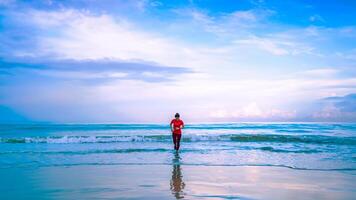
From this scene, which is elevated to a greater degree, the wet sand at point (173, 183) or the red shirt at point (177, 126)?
the red shirt at point (177, 126)

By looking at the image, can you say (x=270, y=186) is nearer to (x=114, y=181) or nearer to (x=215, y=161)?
(x=114, y=181)

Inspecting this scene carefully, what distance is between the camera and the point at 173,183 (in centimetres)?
919

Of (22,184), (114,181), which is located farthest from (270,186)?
(22,184)

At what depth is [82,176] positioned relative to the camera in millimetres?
10289

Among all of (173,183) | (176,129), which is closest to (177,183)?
(173,183)

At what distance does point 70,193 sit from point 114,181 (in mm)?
1639

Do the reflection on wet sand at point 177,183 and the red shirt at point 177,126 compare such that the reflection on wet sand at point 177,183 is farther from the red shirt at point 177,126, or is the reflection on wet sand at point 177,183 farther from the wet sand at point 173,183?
the red shirt at point 177,126

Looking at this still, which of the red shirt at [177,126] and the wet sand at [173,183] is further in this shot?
the red shirt at [177,126]

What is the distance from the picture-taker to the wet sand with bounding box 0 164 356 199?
780cm

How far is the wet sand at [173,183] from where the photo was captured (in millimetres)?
7805

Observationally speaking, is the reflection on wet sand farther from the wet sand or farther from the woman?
the woman

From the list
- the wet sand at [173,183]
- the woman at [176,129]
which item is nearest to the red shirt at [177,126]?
the woman at [176,129]

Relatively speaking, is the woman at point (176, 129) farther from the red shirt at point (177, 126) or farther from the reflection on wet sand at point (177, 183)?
the reflection on wet sand at point (177, 183)

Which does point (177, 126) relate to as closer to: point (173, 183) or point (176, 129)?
point (176, 129)
